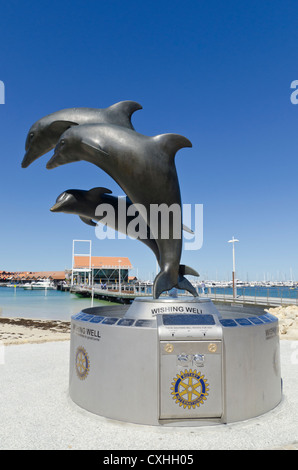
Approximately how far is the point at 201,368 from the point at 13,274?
16730cm

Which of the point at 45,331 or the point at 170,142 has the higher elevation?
the point at 170,142

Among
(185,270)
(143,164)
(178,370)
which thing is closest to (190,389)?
(178,370)

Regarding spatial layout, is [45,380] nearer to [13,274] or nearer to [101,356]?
[101,356]

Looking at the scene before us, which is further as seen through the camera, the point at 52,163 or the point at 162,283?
the point at 52,163

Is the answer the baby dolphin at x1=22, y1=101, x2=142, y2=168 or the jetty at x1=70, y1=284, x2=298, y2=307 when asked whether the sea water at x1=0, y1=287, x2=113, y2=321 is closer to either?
the jetty at x1=70, y1=284, x2=298, y2=307

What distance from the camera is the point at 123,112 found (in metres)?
7.70

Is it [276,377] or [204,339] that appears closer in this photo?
[204,339]

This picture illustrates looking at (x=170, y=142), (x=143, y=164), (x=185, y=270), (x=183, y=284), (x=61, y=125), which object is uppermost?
(x=61, y=125)

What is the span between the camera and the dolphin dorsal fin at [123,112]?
7.60m

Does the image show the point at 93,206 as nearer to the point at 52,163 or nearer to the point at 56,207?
the point at 56,207

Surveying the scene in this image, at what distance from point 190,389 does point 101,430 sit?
4.39ft

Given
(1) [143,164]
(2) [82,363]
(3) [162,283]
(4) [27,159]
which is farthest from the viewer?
(4) [27,159]

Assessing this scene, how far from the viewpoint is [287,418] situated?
5.04 meters
